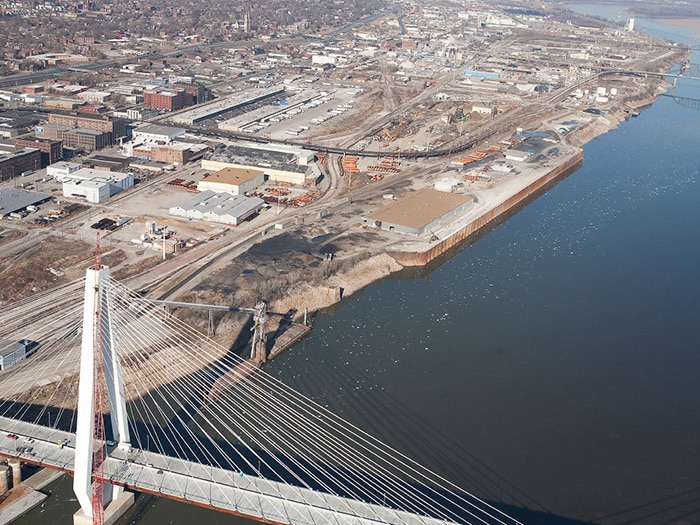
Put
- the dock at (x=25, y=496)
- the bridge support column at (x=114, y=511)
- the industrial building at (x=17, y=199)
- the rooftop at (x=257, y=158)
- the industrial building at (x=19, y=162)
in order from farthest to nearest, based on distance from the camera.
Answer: the rooftop at (x=257, y=158), the industrial building at (x=19, y=162), the industrial building at (x=17, y=199), the dock at (x=25, y=496), the bridge support column at (x=114, y=511)

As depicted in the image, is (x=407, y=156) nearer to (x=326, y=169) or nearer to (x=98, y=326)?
(x=326, y=169)

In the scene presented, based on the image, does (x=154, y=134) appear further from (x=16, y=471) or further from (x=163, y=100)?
(x=16, y=471)

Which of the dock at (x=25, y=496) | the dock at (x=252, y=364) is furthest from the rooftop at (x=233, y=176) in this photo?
the dock at (x=25, y=496)

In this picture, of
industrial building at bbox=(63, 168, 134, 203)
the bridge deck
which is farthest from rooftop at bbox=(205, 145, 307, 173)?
the bridge deck

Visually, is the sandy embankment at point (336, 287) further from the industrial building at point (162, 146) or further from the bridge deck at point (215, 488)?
the industrial building at point (162, 146)

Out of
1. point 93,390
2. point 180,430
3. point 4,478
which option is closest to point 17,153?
point 180,430

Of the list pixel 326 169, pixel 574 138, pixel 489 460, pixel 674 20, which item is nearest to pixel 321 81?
pixel 574 138

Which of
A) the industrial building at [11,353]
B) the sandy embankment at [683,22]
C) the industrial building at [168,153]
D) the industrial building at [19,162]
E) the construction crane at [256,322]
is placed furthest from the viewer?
the sandy embankment at [683,22]
